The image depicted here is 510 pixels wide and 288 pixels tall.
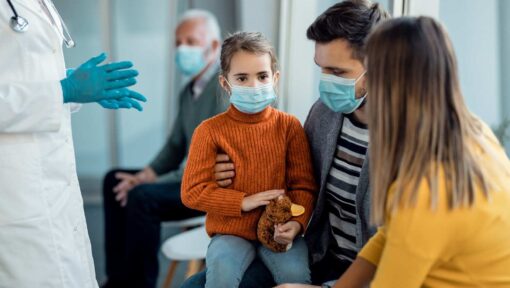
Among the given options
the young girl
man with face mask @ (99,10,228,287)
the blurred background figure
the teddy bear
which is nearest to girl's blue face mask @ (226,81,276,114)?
the young girl

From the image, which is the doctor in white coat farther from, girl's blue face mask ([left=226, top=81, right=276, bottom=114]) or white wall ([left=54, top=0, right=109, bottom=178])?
white wall ([left=54, top=0, right=109, bottom=178])

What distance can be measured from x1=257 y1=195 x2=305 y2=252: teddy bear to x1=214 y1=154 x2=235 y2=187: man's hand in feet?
0.38

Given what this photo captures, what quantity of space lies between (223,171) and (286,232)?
0.67ft

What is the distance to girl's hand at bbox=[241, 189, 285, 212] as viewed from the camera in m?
1.37

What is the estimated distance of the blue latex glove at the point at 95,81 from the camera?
149 centimetres

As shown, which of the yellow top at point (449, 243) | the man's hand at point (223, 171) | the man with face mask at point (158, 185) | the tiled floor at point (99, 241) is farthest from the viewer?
the tiled floor at point (99, 241)

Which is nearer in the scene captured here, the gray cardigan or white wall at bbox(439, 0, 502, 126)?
the gray cardigan

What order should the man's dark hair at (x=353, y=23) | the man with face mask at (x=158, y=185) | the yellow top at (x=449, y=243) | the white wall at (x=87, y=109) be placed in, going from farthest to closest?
the white wall at (x=87, y=109)
the man with face mask at (x=158, y=185)
the man's dark hair at (x=353, y=23)
the yellow top at (x=449, y=243)

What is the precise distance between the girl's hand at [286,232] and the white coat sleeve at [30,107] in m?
0.58

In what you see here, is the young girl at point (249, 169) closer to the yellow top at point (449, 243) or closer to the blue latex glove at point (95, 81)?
the blue latex glove at point (95, 81)

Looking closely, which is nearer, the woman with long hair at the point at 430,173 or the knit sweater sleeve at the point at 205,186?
the woman with long hair at the point at 430,173

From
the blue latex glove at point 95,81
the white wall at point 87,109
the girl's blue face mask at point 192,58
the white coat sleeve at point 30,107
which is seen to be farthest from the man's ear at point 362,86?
the white wall at point 87,109

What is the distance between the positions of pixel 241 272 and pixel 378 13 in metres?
0.65

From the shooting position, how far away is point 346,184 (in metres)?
1.39
